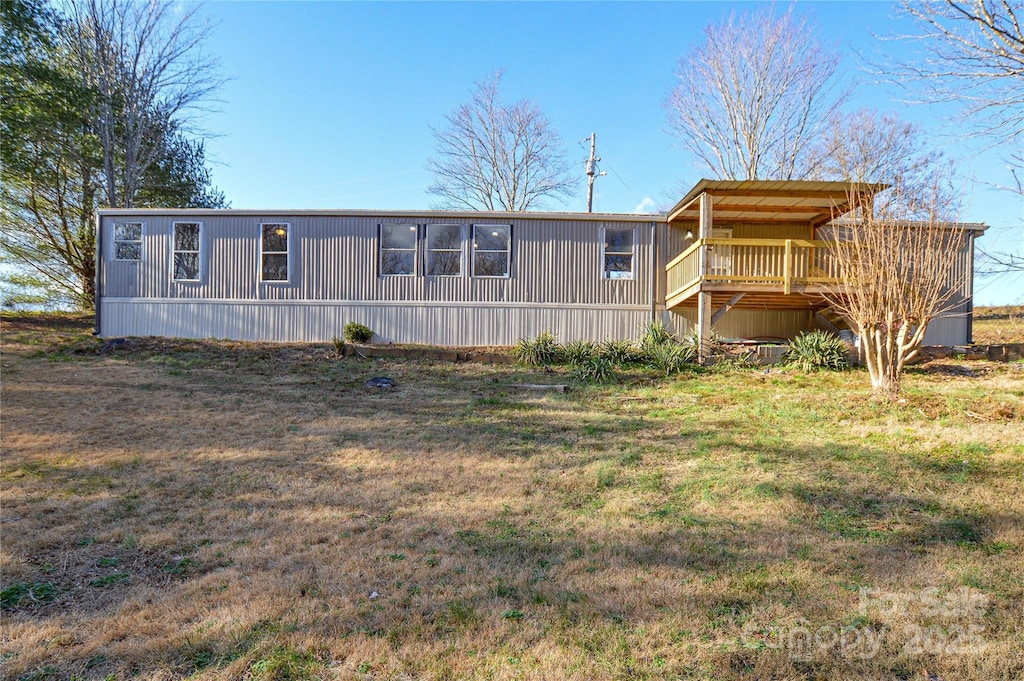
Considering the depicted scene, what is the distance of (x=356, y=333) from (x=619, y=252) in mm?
6547

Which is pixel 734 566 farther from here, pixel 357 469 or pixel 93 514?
pixel 93 514

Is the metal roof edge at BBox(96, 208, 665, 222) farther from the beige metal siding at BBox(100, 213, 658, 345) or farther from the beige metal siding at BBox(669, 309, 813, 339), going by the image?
the beige metal siding at BBox(669, 309, 813, 339)

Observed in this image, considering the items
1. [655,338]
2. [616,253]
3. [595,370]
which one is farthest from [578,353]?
[616,253]

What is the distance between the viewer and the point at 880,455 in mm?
5520

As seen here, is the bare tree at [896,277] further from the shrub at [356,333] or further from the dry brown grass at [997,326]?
the shrub at [356,333]

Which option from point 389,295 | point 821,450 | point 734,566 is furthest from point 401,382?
point 734,566

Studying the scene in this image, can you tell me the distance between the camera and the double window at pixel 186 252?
13.2m

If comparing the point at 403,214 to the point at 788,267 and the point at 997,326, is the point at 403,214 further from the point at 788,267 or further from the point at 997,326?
the point at 997,326

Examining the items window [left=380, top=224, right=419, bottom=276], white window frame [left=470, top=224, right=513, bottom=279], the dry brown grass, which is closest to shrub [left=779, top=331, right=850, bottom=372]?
the dry brown grass

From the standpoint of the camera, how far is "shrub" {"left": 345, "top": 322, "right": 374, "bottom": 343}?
40.9 feet

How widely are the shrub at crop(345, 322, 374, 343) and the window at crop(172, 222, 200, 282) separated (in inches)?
162

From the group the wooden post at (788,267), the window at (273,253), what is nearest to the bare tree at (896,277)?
the wooden post at (788,267)

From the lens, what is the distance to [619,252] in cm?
1333

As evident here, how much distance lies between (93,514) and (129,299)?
1099cm
